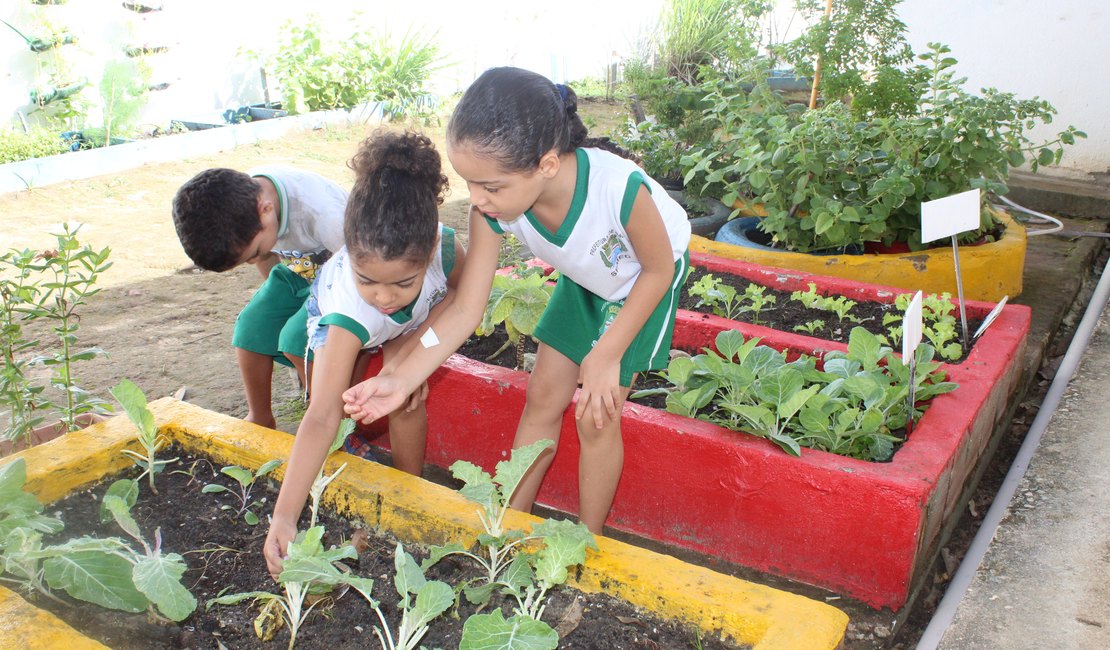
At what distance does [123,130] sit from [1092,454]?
259 inches

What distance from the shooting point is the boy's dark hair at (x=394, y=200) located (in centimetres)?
192

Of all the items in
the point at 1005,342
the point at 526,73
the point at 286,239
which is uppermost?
the point at 526,73

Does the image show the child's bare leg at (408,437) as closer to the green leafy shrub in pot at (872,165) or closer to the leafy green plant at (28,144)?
the green leafy shrub in pot at (872,165)

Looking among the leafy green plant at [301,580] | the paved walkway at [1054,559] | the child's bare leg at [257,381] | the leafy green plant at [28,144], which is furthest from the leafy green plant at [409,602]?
the leafy green plant at [28,144]

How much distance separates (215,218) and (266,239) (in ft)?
0.62

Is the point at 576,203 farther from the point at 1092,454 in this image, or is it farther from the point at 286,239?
the point at 1092,454

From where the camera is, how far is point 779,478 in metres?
2.13

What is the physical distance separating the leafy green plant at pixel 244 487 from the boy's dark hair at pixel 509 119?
0.83 meters

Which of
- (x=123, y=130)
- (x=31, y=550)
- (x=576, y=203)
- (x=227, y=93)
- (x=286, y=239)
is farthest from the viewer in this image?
(x=227, y=93)

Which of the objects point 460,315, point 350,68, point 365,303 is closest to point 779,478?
point 460,315

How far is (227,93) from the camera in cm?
781

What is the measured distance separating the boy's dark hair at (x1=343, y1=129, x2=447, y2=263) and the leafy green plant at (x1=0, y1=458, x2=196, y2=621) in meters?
0.74

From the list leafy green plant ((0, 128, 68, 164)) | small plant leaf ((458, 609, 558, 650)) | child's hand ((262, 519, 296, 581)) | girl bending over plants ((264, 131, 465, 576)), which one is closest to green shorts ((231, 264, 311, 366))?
girl bending over plants ((264, 131, 465, 576))

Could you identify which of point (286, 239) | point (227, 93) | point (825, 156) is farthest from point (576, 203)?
point (227, 93)
